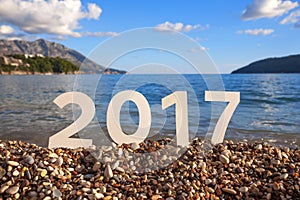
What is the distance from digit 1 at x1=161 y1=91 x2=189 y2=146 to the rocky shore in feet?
2.10

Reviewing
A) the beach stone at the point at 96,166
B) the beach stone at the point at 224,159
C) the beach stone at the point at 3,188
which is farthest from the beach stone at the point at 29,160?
the beach stone at the point at 224,159

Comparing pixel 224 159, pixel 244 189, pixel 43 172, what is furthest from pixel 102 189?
pixel 224 159

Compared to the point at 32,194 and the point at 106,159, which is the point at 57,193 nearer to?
the point at 32,194

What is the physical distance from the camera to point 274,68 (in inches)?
4461

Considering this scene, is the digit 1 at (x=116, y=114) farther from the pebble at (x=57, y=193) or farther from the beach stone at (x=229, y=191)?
the beach stone at (x=229, y=191)

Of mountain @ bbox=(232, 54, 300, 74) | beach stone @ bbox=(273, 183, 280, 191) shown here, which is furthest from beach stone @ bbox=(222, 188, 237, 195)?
mountain @ bbox=(232, 54, 300, 74)

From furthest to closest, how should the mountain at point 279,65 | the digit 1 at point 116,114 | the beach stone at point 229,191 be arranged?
the mountain at point 279,65
the digit 1 at point 116,114
the beach stone at point 229,191

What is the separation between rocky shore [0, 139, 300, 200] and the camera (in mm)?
3496

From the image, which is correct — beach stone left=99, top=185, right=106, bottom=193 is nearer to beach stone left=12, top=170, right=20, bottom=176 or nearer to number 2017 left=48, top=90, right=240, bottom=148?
Answer: beach stone left=12, top=170, right=20, bottom=176

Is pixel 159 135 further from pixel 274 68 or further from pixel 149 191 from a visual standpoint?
pixel 274 68

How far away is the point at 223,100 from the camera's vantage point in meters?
5.38

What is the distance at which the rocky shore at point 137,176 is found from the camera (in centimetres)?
350

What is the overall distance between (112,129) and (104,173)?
137 cm

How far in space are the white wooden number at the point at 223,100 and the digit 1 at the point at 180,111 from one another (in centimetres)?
43
